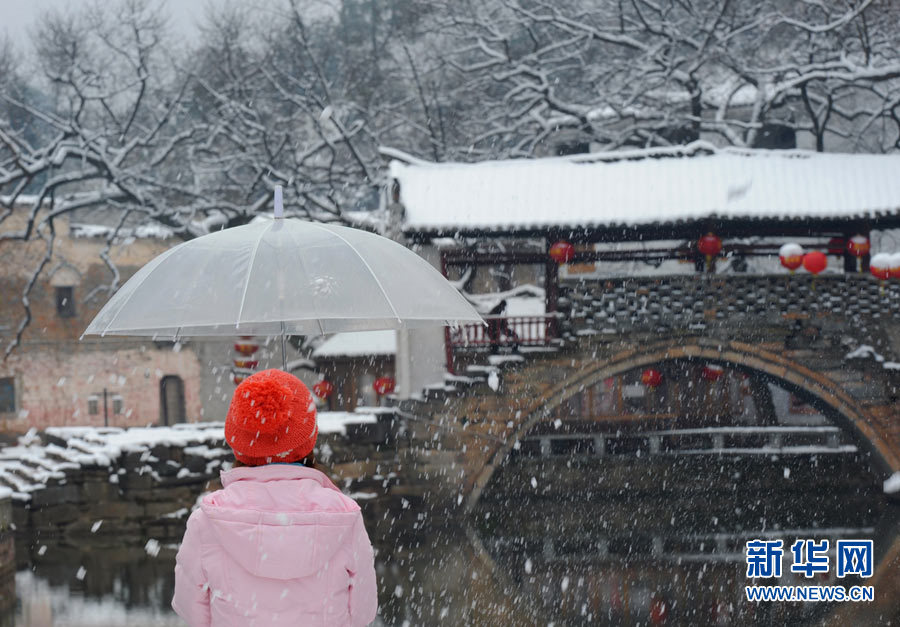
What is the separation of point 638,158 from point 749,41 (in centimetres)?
540

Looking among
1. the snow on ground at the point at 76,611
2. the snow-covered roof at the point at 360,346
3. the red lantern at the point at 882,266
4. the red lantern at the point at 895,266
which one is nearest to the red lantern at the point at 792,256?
the red lantern at the point at 882,266

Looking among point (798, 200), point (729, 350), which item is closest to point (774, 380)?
point (729, 350)

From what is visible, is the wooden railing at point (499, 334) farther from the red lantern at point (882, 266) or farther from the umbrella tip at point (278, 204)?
the umbrella tip at point (278, 204)

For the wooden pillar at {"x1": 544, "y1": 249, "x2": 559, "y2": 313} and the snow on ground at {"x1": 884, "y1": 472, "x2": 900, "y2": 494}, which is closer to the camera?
the snow on ground at {"x1": 884, "y1": 472, "x2": 900, "y2": 494}

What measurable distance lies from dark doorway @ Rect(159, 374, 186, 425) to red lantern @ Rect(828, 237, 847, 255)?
16.2 metres

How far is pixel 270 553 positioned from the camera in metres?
2.41

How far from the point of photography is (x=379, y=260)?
4180 millimetres

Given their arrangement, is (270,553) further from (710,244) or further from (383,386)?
(383,386)

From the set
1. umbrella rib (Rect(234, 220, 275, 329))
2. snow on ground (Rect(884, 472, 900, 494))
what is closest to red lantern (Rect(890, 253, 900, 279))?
snow on ground (Rect(884, 472, 900, 494))

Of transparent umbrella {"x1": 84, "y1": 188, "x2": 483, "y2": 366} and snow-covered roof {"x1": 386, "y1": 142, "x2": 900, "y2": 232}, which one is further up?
snow-covered roof {"x1": 386, "y1": 142, "x2": 900, "y2": 232}

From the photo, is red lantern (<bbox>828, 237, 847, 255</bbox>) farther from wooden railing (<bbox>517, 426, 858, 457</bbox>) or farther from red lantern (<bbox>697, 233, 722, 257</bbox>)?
wooden railing (<bbox>517, 426, 858, 457</bbox>)

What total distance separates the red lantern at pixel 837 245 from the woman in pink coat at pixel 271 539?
1325cm

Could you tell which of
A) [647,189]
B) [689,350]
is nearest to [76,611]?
[689,350]

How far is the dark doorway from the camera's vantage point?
25203 mm
